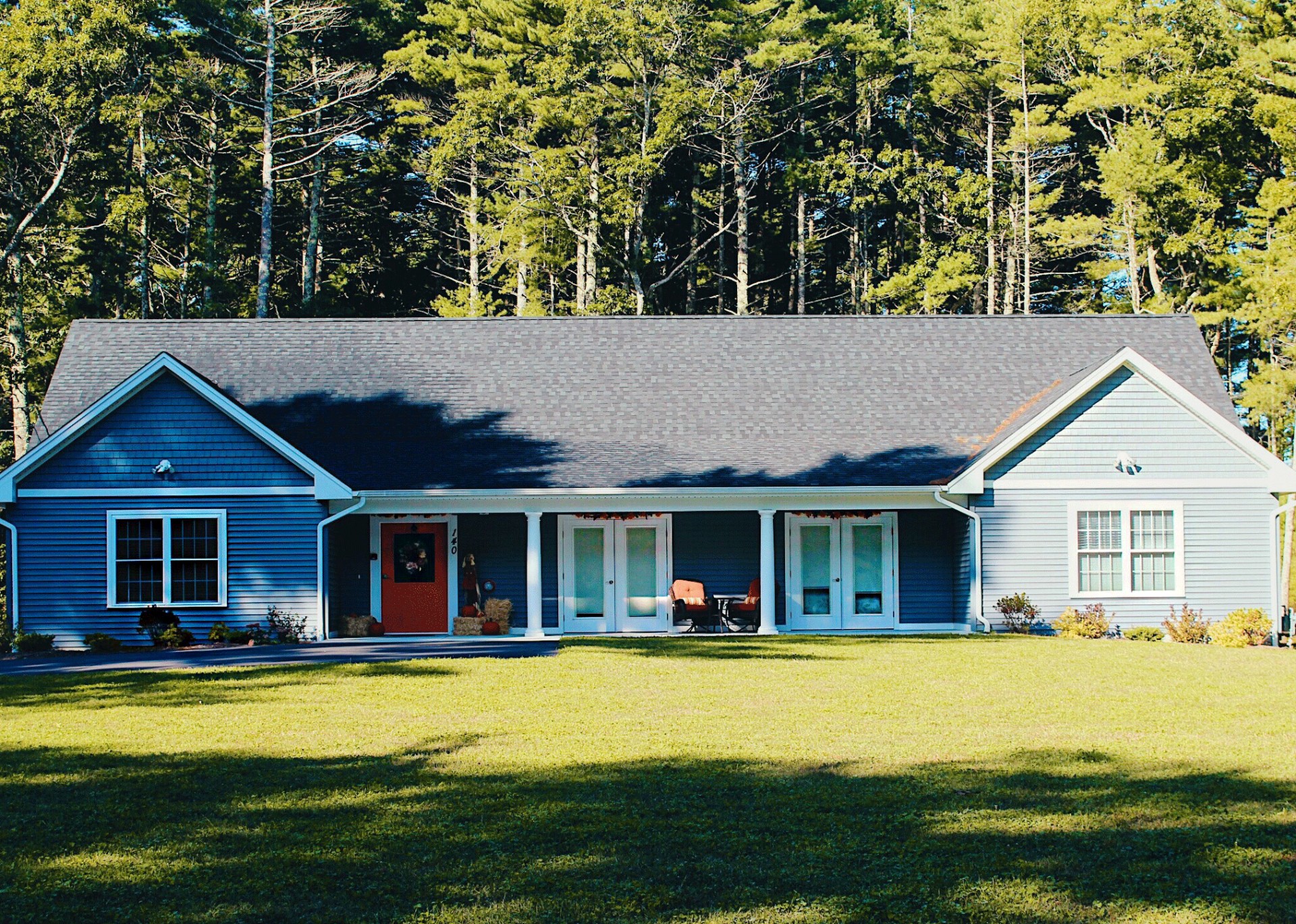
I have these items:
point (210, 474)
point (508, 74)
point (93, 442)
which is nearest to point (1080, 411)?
point (210, 474)

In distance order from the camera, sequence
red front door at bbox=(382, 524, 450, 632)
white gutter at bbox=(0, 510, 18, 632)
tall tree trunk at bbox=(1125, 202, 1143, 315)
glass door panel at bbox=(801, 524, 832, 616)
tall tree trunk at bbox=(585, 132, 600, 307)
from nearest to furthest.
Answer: white gutter at bbox=(0, 510, 18, 632)
red front door at bbox=(382, 524, 450, 632)
glass door panel at bbox=(801, 524, 832, 616)
tall tree trunk at bbox=(1125, 202, 1143, 315)
tall tree trunk at bbox=(585, 132, 600, 307)

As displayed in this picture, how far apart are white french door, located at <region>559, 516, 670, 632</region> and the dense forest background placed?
15.7 m

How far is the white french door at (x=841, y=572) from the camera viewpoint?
77.8 feet

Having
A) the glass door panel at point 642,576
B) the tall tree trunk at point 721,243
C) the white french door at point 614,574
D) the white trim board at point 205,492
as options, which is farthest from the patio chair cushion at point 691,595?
the tall tree trunk at point 721,243

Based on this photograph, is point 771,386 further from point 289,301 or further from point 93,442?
point 289,301

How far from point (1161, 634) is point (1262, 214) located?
17.7 metres

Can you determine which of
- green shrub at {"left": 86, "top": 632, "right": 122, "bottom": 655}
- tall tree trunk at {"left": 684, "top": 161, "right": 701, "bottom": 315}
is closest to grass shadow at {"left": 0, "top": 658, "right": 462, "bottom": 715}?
green shrub at {"left": 86, "top": 632, "right": 122, "bottom": 655}

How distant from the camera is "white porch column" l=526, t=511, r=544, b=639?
22375 millimetres

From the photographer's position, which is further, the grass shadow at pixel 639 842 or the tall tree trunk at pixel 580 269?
the tall tree trunk at pixel 580 269

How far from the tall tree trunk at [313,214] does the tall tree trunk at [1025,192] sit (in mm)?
19983

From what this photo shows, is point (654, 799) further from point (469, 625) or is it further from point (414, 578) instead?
point (414, 578)

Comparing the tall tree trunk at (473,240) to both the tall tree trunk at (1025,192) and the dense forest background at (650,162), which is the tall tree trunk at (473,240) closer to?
the dense forest background at (650,162)

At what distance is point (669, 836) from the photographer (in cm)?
817

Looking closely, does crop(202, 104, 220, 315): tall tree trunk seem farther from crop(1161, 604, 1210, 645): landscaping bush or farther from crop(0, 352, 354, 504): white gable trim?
crop(1161, 604, 1210, 645): landscaping bush
